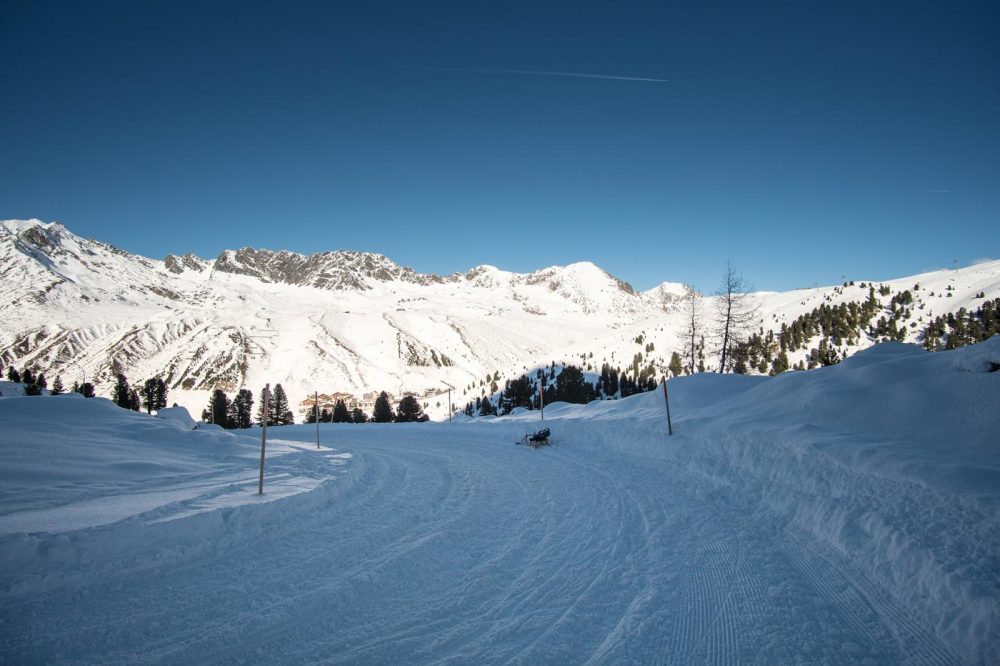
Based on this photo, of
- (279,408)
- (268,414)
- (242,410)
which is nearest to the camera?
(268,414)

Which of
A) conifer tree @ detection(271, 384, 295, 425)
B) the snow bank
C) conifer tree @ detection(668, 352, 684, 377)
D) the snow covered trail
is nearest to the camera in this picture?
the snow covered trail

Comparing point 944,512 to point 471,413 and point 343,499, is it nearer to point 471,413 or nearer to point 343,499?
point 343,499

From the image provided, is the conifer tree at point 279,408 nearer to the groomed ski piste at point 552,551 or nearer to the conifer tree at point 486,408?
the conifer tree at point 486,408

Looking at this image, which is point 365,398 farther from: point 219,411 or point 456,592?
point 456,592

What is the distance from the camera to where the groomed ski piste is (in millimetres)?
4488

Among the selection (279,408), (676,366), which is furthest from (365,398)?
(676,366)

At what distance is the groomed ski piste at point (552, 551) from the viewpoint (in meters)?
4.49

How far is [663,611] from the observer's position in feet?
16.8

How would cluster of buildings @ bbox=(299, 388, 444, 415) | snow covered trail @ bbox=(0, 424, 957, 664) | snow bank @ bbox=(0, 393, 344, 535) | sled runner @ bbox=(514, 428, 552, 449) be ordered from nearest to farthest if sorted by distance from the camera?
snow covered trail @ bbox=(0, 424, 957, 664) → snow bank @ bbox=(0, 393, 344, 535) → sled runner @ bbox=(514, 428, 552, 449) → cluster of buildings @ bbox=(299, 388, 444, 415)

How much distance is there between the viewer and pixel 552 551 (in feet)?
22.6

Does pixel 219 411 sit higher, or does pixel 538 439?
pixel 538 439

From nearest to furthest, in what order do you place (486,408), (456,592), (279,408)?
(456,592)
(279,408)
(486,408)

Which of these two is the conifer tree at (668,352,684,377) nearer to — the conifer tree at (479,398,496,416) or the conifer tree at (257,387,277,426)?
the conifer tree at (479,398,496,416)

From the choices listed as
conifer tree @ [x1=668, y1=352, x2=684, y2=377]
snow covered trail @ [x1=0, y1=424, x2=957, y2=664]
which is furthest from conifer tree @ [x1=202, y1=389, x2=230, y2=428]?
snow covered trail @ [x1=0, y1=424, x2=957, y2=664]
